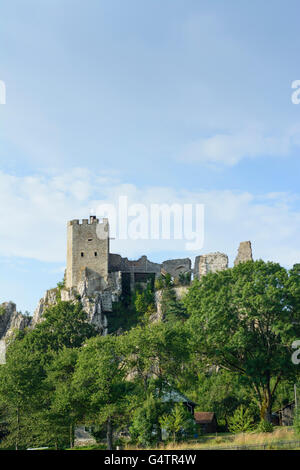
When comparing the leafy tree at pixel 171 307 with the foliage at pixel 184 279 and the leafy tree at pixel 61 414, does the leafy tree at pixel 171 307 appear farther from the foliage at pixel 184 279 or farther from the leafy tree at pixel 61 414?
the leafy tree at pixel 61 414

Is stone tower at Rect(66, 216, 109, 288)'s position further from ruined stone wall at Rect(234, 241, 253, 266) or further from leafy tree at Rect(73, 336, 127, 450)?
leafy tree at Rect(73, 336, 127, 450)

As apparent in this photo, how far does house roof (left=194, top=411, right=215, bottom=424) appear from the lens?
42562 mm

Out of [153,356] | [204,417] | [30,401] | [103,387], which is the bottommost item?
[204,417]

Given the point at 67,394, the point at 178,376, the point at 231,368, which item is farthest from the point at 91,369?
the point at 231,368

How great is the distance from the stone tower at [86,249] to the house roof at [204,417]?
25375 millimetres

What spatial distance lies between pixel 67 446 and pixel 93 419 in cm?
483

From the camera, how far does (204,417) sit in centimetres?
4322

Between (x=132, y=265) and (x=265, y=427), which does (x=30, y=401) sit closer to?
(x=265, y=427)

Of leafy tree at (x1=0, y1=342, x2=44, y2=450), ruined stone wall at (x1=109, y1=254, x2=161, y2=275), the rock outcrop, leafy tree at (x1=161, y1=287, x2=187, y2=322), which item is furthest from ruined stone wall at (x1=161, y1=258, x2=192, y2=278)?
leafy tree at (x1=0, y1=342, x2=44, y2=450)

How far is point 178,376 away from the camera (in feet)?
112

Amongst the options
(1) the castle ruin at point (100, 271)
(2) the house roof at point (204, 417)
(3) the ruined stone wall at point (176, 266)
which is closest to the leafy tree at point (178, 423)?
(2) the house roof at point (204, 417)

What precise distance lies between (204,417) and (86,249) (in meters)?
29.6

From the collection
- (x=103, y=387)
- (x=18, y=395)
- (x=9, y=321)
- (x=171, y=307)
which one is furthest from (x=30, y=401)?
(x=9, y=321)
